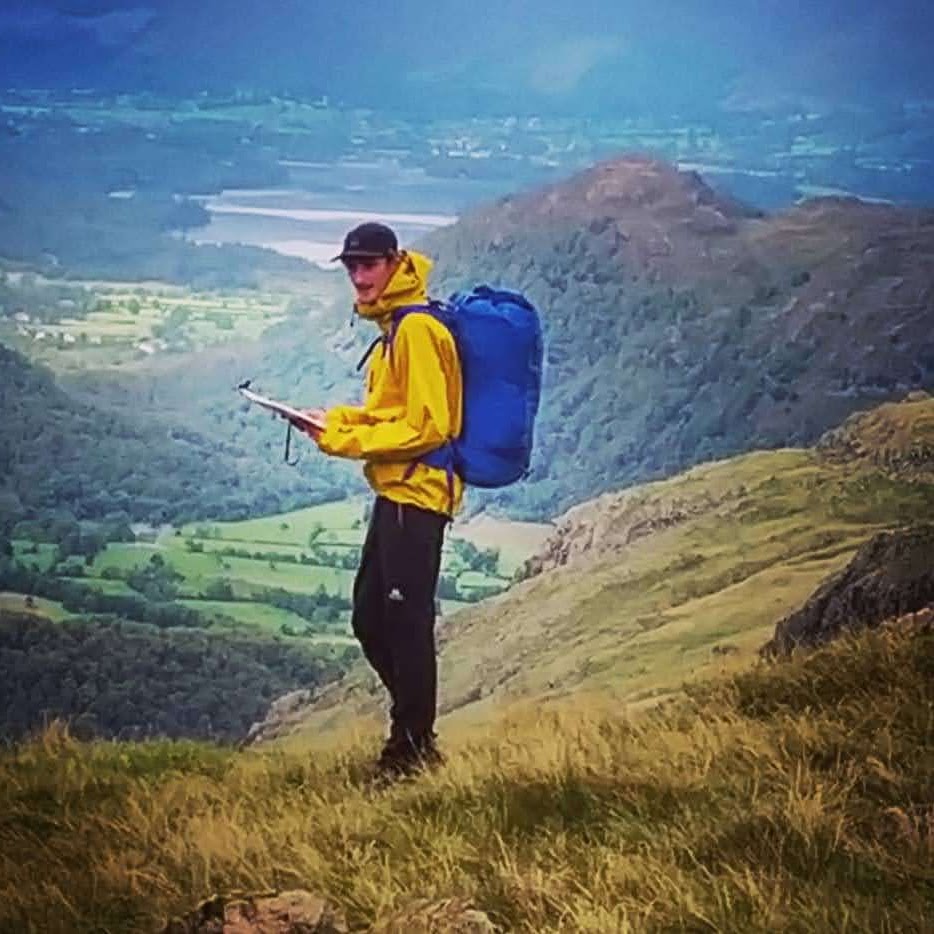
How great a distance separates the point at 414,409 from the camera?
331 centimetres

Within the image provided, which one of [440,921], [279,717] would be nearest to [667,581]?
[279,717]

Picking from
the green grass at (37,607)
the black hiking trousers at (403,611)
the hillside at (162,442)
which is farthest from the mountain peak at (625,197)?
the green grass at (37,607)

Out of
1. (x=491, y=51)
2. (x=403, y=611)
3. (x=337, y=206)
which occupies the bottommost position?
(x=403, y=611)

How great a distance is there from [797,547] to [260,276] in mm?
1433

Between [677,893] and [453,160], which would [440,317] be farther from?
[677,893]

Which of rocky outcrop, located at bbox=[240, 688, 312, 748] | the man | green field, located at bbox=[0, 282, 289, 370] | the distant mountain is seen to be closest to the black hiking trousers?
the man

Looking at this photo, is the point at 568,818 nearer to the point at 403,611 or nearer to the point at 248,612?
the point at 403,611

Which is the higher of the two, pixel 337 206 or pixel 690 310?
pixel 337 206

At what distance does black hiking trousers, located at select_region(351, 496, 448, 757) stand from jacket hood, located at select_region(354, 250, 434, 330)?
0.38m

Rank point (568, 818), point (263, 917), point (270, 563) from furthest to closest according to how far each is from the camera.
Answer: point (270, 563), point (568, 818), point (263, 917)

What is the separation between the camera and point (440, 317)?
3359mm

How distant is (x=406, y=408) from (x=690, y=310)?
1.13 metres

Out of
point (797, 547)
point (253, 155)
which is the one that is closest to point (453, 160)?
point (253, 155)

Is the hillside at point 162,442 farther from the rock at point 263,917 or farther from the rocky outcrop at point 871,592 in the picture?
the rock at point 263,917
